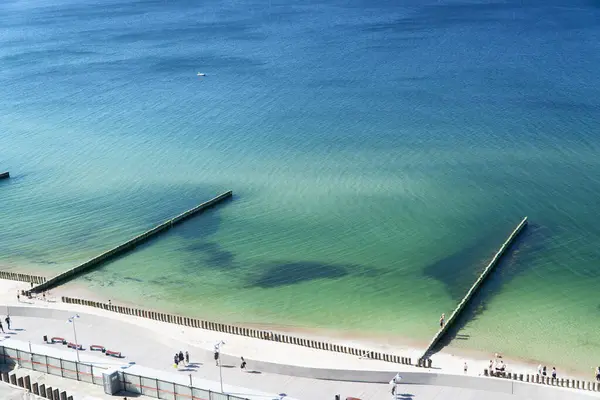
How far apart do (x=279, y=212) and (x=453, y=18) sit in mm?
128714

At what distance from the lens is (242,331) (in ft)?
163

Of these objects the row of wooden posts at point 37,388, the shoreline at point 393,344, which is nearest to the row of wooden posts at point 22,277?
the shoreline at point 393,344

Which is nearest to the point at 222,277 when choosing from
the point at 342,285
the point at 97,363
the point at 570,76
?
the point at 342,285

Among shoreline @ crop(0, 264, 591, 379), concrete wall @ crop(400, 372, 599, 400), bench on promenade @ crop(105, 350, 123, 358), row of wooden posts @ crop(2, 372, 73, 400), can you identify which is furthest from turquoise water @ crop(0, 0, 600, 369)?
row of wooden posts @ crop(2, 372, 73, 400)

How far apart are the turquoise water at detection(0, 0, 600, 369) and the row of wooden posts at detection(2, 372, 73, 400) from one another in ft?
67.6

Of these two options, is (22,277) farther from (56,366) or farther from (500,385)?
(500,385)

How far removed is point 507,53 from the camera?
144250mm

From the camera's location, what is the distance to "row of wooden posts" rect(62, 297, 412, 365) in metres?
44.2

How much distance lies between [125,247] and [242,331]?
23608 millimetres

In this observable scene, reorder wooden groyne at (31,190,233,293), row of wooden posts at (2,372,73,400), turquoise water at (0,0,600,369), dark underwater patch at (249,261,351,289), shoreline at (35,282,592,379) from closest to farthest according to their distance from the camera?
1. row of wooden posts at (2,372,73,400)
2. shoreline at (35,282,592,379)
3. turquoise water at (0,0,600,369)
4. wooden groyne at (31,190,233,293)
5. dark underwater patch at (249,261,351,289)

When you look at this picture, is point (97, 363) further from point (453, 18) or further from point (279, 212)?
point (453, 18)

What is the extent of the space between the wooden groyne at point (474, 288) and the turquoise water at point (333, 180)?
1.16 m

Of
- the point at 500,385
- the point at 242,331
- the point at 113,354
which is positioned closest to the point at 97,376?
the point at 113,354

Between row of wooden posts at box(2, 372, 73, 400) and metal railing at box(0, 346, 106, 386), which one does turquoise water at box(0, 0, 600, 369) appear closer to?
metal railing at box(0, 346, 106, 386)
